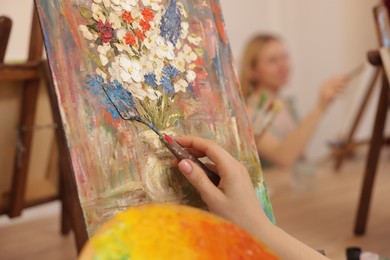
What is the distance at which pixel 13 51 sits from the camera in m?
2.68

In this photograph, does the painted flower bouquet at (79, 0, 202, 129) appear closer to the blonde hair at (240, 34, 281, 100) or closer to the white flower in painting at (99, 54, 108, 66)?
the white flower in painting at (99, 54, 108, 66)

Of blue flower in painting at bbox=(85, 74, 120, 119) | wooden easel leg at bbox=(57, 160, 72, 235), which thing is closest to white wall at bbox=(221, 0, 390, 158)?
wooden easel leg at bbox=(57, 160, 72, 235)

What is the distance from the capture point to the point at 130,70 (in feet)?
3.90

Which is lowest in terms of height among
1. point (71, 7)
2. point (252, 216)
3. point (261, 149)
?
point (261, 149)

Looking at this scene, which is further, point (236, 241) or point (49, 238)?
point (49, 238)

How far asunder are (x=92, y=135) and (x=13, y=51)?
1.72 m

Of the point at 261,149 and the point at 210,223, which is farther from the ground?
the point at 210,223

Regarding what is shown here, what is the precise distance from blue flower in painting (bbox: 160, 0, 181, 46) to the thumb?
296 millimetres

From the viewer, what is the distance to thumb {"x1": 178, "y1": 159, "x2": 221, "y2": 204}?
43.1 inches

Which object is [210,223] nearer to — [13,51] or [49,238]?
[49,238]

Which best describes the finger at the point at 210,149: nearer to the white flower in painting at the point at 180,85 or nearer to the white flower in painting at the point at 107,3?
the white flower in painting at the point at 180,85

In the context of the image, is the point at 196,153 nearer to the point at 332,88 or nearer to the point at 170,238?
the point at 170,238

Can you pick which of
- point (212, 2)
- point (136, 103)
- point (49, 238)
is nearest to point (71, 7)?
point (136, 103)

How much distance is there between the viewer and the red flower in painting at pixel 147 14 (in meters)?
1.24
